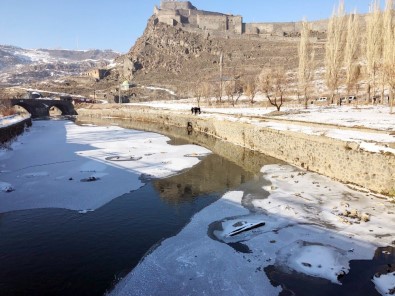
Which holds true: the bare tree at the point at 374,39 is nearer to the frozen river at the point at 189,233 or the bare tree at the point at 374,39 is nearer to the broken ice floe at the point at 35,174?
the frozen river at the point at 189,233

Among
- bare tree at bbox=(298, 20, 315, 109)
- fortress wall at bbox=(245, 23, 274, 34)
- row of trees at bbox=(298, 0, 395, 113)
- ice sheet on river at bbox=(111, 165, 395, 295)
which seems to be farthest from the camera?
fortress wall at bbox=(245, 23, 274, 34)

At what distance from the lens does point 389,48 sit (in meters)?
33.2

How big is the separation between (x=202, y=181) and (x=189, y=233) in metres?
8.21

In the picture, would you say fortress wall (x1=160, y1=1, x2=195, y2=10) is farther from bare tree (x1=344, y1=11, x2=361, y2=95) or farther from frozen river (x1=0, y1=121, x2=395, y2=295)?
frozen river (x1=0, y1=121, x2=395, y2=295)

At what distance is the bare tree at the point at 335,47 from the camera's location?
4375cm

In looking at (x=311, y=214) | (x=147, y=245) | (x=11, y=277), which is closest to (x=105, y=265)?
(x=147, y=245)

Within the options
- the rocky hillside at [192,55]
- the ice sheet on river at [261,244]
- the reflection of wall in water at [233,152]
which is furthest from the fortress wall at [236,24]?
the ice sheet on river at [261,244]

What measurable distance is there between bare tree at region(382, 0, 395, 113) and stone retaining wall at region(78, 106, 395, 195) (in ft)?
37.8

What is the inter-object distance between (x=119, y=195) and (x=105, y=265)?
7.30 metres

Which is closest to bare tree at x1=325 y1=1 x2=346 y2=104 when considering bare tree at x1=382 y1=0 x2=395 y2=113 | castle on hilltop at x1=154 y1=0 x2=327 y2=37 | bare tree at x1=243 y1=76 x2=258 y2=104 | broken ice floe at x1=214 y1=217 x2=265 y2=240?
bare tree at x1=382 y1=0 x2=395 y2=113

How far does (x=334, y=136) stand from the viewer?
22484 mm

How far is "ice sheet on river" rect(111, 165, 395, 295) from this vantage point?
1016 cm

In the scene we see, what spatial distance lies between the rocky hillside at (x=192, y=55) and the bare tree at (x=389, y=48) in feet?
248

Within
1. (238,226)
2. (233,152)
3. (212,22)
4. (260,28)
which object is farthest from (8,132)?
(260,28)
